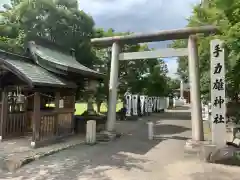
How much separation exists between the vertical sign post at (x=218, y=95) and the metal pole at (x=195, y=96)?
1493 mm

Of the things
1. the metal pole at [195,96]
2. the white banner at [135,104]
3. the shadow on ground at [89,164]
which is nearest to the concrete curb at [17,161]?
the shadow on ground at [89,164]

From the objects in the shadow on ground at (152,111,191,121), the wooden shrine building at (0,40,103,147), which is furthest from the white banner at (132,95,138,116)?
the wooden shrine building at (0,40,103,147)

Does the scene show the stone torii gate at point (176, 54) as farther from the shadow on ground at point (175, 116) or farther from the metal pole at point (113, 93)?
the shadow on ground at point (175, 116)

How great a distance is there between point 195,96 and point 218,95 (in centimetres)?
160

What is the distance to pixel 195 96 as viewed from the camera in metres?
9.61

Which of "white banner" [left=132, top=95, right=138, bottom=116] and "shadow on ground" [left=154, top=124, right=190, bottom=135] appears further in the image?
"white banner" [left=132, top=95, right=138, bottom=116]

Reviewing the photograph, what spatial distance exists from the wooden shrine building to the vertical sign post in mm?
6046

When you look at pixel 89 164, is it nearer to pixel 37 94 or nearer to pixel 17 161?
pixel 17 161

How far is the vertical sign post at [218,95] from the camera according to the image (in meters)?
7.84

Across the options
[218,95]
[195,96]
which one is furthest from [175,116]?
[218,95]

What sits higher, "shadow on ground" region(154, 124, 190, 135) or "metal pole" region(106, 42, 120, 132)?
"metal pole" region(106, 42, 120, 132)

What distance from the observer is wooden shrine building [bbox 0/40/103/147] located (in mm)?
9344

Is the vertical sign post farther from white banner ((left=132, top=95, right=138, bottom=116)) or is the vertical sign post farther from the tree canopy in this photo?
white banner ((left=132, top=95, right=138, bottom=116))

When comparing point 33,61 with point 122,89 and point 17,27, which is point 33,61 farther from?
point 122,89
